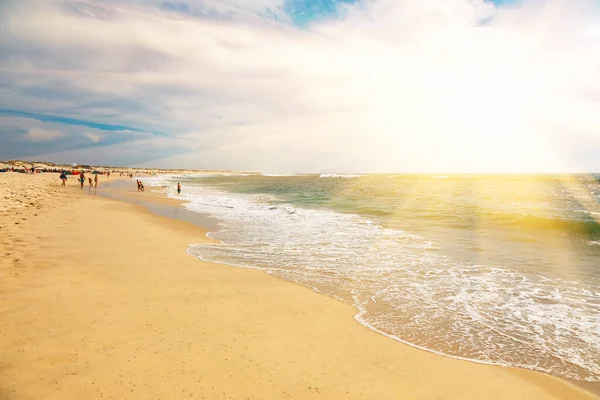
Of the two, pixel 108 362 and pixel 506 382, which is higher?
pixel 108 362

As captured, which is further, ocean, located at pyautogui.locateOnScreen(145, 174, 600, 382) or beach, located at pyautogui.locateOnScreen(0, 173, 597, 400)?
ocean, located at pyautogui.locateOnScreen(145, 174, 600, 382)

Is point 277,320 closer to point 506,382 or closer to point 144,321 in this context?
point 144,321

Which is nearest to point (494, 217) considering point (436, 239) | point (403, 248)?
point (436, 239)

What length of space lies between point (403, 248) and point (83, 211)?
2071 centimetres

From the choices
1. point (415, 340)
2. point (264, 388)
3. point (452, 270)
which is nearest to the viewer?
point (264, 388)

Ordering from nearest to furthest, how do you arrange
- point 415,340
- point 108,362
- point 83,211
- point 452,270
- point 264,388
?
1. point 264,388
2. point 108,362
3. point 415,340
4. point 452,270
5. point 83,211

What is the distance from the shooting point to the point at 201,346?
536 cm

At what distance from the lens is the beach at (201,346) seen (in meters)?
4.40

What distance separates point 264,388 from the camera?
4.42m

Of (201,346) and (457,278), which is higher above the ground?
(201,346)

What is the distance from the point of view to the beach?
4402 millimetres

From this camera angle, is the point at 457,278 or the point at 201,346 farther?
the point at 457,278

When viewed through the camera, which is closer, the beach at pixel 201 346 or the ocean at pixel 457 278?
the beach at pixel 201 346

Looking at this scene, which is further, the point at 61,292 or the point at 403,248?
the point at 403,248
